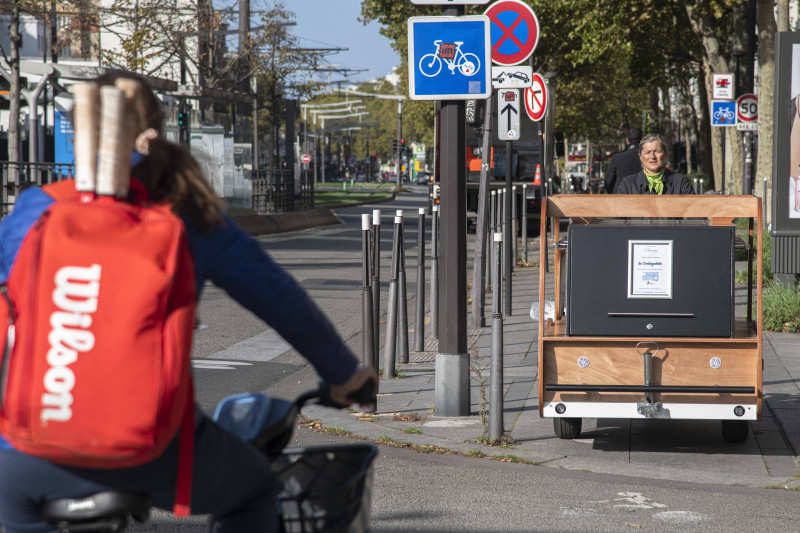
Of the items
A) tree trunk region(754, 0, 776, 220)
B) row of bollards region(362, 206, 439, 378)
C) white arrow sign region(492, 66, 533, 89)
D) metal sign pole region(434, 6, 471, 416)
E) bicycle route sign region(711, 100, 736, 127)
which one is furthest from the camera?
bicycle route sign region(711, 100, 736, 127)

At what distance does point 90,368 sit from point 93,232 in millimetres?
255

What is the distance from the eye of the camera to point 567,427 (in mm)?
6527

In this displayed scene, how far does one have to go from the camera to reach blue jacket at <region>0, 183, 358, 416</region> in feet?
7.07

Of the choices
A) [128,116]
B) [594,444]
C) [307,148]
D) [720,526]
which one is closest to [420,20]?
[594,444]

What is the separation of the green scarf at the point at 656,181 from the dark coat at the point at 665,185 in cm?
2

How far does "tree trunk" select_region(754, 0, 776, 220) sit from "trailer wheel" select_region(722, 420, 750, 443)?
1360cm

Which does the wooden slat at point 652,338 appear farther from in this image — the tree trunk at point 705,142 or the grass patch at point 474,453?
the tree trunk at point 705,142

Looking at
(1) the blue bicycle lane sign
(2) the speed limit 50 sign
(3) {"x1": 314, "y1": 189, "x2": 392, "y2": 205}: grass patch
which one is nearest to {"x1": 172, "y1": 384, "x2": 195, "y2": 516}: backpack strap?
(1) the blue bicycle lane sign

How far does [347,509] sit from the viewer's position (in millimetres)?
2334

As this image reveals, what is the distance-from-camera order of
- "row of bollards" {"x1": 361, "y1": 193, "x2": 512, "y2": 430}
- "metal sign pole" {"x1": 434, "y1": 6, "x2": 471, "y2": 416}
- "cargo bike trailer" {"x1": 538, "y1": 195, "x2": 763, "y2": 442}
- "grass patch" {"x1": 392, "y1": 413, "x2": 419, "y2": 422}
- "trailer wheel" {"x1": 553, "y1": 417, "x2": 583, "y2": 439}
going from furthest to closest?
"grass patch" {"x1": 392, "y1": 413, "x2": 419, "y2": 422}
"metal sign pole" {"x1": 434, "y1": 6, "x2": 471, "y2": 416}
"trailer wheel" {"x1": 553, "y1": 417, "x2": 583, "y2": 439}
"row of bollards" {"x1": 361, "y1": 193, "x2": 512, "y2": 430}
"cargo bike trailer" {"x1": 538, "y1": 195, "x2": 763, "y2": 442}

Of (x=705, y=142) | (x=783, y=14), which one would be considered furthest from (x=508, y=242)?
(x=705, y=142)

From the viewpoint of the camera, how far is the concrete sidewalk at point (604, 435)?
5.92 m

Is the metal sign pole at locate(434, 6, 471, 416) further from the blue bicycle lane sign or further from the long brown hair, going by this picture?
the long brown hair

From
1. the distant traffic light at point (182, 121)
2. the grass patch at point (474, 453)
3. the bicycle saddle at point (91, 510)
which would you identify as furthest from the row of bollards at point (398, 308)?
the distant traffic light at point (182, 121)
